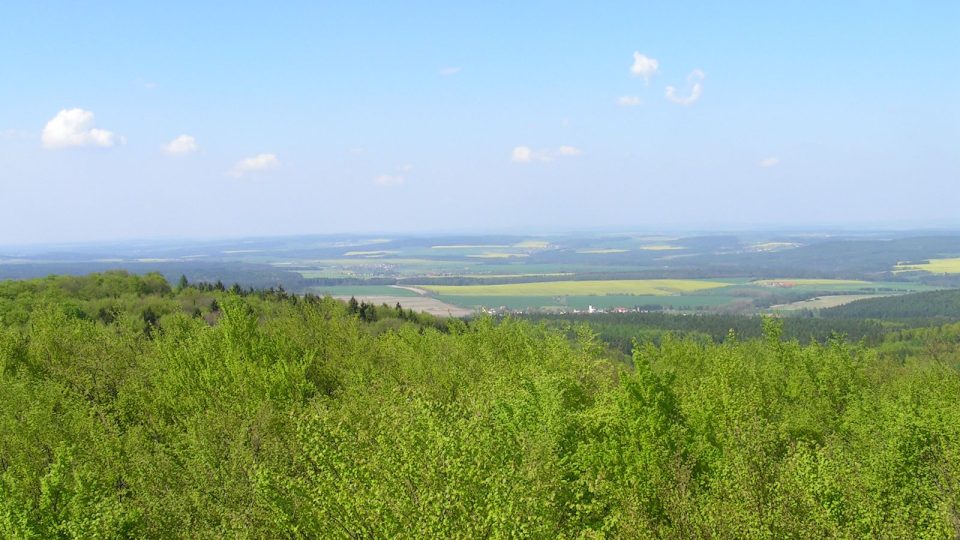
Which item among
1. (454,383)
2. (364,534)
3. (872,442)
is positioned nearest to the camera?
(364,534)

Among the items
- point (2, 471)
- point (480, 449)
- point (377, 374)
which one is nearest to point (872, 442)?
point (480, 449)

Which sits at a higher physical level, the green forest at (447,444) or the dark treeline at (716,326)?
→ the green forest at (447,444)

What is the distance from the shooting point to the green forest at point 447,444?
17.9m

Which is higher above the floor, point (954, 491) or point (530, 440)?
point (530, 440)

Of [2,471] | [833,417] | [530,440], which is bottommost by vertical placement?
[833,417]

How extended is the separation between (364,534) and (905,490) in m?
18.2

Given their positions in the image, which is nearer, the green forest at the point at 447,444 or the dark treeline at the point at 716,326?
the green forest at the point at 447,444

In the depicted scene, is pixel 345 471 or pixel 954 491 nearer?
pixel 345 471

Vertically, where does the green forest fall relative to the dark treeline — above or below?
above

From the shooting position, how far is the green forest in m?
17.9

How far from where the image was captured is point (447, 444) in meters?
18.1

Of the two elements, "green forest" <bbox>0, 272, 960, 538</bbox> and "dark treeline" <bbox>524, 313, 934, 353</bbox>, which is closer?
"green forest" <bbox>0, 272, 960, 538</bbox>

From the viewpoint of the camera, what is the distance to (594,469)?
86.9ft

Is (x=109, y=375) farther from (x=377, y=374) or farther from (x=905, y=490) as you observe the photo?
(x=905, y=490)
